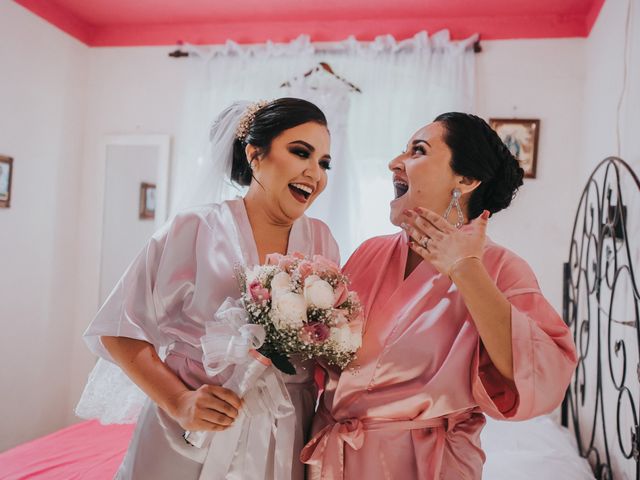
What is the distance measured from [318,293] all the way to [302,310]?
0.16 feet

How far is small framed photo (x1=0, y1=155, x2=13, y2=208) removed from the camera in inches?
136

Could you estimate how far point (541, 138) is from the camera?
11.7 feet

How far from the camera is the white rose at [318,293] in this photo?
1172 mm

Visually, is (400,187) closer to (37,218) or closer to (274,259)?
(274,259)

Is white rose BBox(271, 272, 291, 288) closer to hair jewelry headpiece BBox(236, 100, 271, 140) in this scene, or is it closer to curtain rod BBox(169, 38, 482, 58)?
hair jewelry headpiece BBox(236, 100, 271, 140)

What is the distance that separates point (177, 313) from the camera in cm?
150

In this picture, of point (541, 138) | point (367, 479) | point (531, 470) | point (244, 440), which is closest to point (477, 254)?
point (367, 479)

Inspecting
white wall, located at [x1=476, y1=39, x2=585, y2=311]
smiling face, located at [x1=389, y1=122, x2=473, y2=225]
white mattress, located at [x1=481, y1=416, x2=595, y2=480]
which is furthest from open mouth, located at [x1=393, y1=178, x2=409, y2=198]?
white wall, located at [x1=476, y1=39, x2=585, y2=311]

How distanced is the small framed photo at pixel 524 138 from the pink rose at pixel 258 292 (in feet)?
9.00

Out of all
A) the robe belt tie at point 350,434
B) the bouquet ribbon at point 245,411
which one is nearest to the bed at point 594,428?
the robe belt tie at point 350,434

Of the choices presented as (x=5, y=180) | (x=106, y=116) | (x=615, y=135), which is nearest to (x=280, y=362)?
(x=615, y=135)

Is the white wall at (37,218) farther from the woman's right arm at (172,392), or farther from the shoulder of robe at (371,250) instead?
the shoulder of robe at (371,250)

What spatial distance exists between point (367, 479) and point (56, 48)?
369 centimetres

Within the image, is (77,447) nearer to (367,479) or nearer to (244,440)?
(244,440)
